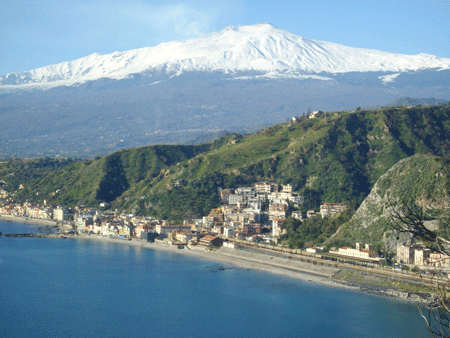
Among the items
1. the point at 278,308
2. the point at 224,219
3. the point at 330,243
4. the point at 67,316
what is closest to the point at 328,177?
the point at 224,219

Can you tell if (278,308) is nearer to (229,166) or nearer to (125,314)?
(125,314)

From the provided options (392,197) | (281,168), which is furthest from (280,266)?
(281,168)

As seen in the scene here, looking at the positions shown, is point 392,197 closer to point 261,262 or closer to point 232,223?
point 261,262

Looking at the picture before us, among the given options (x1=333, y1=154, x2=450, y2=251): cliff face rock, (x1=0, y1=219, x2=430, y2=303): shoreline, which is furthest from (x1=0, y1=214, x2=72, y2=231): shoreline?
(x1=333, y1=154, x2=450, y2=251): cliff face rock

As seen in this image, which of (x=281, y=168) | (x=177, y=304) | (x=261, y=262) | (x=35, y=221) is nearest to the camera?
(x=177, y=304)

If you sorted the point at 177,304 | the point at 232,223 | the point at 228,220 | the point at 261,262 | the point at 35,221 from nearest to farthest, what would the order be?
the point at 177,304, the point at 261,262, the point at 232,223, the point at 228,220, the point at 35,221

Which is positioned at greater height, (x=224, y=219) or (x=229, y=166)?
(x=229, y=166)

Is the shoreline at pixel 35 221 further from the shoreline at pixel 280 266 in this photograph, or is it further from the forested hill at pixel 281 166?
the shoreline at pixel 280 266

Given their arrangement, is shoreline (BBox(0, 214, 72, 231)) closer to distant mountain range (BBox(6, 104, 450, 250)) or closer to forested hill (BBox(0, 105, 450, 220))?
distant mountain range (BBox(6, 104, 450, 250))
